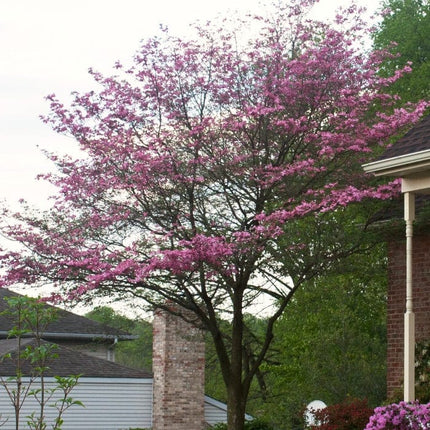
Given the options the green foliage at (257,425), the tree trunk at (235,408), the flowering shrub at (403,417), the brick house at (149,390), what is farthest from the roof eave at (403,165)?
the brick house at (149,390)

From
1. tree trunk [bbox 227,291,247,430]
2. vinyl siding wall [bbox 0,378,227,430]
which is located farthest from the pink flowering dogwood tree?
vinyl siding wall [bbox 0,378,227,430]

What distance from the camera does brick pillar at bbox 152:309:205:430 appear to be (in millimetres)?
23656

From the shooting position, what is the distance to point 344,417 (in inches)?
574

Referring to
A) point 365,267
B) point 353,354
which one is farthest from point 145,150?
point 353,354

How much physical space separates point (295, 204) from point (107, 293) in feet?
14.3

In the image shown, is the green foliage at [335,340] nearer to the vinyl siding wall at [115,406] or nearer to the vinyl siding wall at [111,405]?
the vinyl siding wall at [115,406]

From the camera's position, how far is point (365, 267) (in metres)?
19.2

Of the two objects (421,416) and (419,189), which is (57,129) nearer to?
(419,189)

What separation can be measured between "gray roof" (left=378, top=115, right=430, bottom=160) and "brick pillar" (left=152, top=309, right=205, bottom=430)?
11.2 meters

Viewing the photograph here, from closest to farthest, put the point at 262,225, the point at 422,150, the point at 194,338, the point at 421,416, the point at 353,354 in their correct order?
the point at 421,416 < the point at 422,150 < the point at 262,225 < the point at 353,354 < the point at 194,338

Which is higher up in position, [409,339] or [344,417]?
[409,339]

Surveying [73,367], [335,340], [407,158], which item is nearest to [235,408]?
[335,340]

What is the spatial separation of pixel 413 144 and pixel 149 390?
536 inches

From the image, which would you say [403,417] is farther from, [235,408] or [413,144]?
[235,408]
